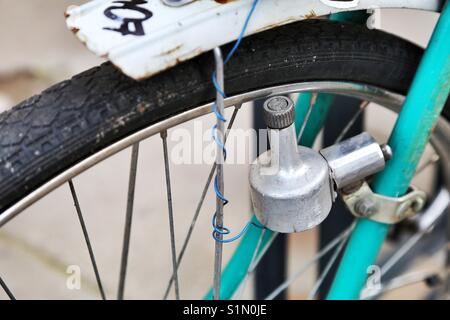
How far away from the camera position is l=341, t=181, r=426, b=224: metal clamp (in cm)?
82

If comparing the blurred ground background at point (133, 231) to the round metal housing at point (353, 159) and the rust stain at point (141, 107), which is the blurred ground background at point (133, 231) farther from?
the rust stain at point (141, 107)

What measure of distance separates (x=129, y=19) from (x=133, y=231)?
108cm

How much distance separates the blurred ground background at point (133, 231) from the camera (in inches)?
61.8

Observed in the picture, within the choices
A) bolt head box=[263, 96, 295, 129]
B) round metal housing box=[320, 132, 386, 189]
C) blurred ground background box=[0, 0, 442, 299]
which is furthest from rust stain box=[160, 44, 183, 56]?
blurred ground background box=[0, 0, 442, 299]

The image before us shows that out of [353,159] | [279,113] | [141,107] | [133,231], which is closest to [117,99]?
[141,107]

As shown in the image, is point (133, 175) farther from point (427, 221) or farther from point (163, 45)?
point (427, 221)

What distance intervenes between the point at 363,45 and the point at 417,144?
0.40 ft

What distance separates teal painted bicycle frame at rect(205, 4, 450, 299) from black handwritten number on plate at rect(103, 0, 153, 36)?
0.27 m

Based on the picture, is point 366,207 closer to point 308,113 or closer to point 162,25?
point 308,113

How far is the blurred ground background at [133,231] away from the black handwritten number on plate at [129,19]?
0.93 meters

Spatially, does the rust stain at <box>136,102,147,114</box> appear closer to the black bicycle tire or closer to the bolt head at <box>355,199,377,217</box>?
the black bicycle tire

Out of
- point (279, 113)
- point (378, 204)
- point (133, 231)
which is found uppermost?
point (279, 113)

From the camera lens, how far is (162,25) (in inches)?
25.2

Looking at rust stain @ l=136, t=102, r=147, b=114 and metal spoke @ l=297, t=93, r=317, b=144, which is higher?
rust stain @ l=136, t=102, r=147, b=114
